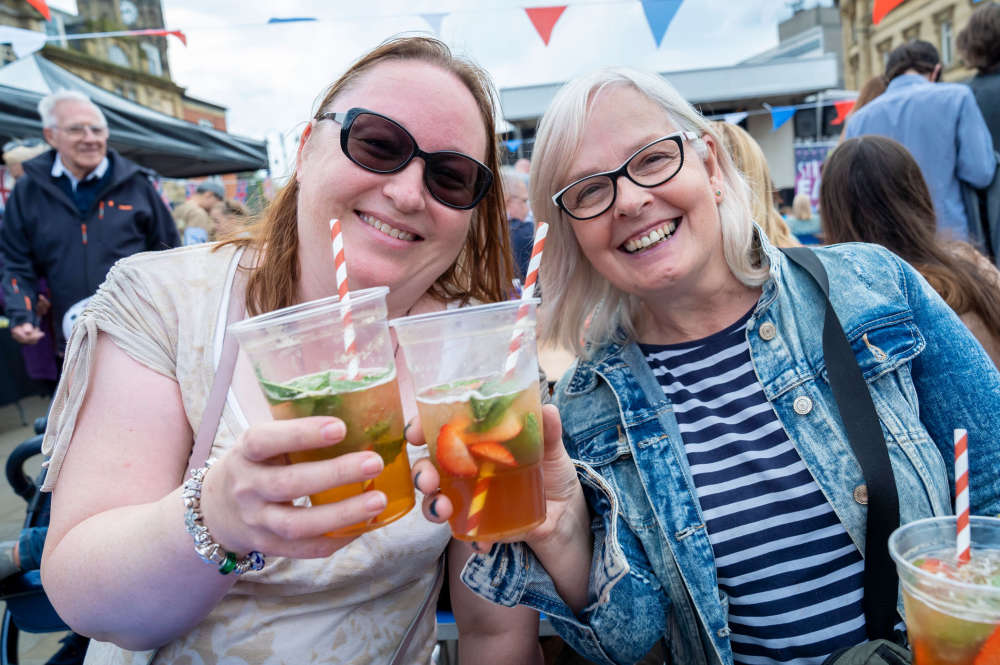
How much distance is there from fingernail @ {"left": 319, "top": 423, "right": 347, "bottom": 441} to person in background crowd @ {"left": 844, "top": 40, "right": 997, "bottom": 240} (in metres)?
4.22

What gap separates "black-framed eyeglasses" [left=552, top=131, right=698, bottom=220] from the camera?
173cm

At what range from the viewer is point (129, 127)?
7.09 meters

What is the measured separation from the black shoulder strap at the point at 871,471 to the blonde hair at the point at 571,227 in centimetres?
32

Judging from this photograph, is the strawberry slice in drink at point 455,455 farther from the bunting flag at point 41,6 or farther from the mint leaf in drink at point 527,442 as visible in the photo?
the bunting flag at point 41,6

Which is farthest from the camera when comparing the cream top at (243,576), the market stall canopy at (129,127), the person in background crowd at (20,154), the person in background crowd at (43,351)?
the person in background crowd at (20,154)

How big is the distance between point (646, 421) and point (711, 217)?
22.7 inches

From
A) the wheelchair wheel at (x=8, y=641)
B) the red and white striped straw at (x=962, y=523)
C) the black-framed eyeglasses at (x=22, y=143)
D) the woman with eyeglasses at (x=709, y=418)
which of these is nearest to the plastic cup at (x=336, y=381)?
the woman with eyeglasses at (x=709, y=418)

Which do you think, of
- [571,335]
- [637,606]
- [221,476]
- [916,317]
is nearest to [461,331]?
[221,476]

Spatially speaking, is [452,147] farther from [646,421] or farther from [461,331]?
[646,421]

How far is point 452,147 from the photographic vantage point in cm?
170

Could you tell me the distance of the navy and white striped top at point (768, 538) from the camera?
151 cm

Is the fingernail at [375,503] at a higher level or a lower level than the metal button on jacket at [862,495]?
higher

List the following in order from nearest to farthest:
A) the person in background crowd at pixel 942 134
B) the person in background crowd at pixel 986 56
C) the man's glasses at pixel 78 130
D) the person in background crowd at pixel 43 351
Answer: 1. the person in background crowd at pixel 942 134
2. the person in background crowd at pixel 986 56
3. the man's glasses at pixel 78 130
4. the person in background crowd at pixel 43 351

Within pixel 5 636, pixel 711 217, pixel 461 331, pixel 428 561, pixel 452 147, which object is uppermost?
pixel 452 147
